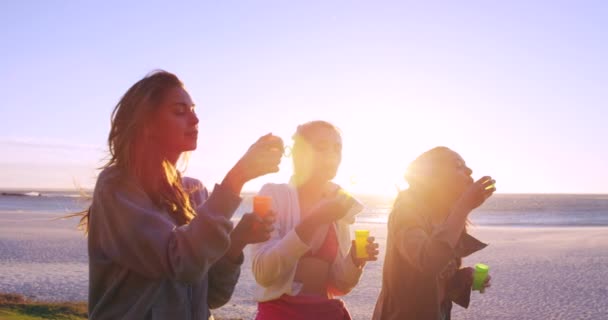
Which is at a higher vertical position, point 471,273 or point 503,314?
point 471,273

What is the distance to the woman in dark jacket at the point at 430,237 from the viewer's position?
3.53 metres

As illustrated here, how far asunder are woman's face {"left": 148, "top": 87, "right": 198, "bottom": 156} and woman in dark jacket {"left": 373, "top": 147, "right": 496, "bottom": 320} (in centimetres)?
156

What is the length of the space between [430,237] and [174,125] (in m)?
1.71

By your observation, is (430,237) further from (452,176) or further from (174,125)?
(174,125)

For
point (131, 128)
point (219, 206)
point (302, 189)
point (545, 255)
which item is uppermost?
point (131, 128)

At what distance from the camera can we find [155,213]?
2439 mm

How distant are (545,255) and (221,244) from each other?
876 inches

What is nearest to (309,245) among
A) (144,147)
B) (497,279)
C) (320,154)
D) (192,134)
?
(320,154)

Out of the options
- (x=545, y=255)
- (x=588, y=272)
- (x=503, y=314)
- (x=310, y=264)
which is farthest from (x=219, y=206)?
(x=545, y=255)

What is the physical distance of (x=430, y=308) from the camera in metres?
3.71

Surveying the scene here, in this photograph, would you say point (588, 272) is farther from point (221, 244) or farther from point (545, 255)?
point (221, 244)

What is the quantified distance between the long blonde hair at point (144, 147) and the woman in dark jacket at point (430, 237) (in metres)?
1.51

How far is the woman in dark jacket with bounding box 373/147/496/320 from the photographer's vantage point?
3.53 meters

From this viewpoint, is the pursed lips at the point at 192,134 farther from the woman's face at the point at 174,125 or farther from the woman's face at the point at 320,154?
the woman's face at the point at 320,154
